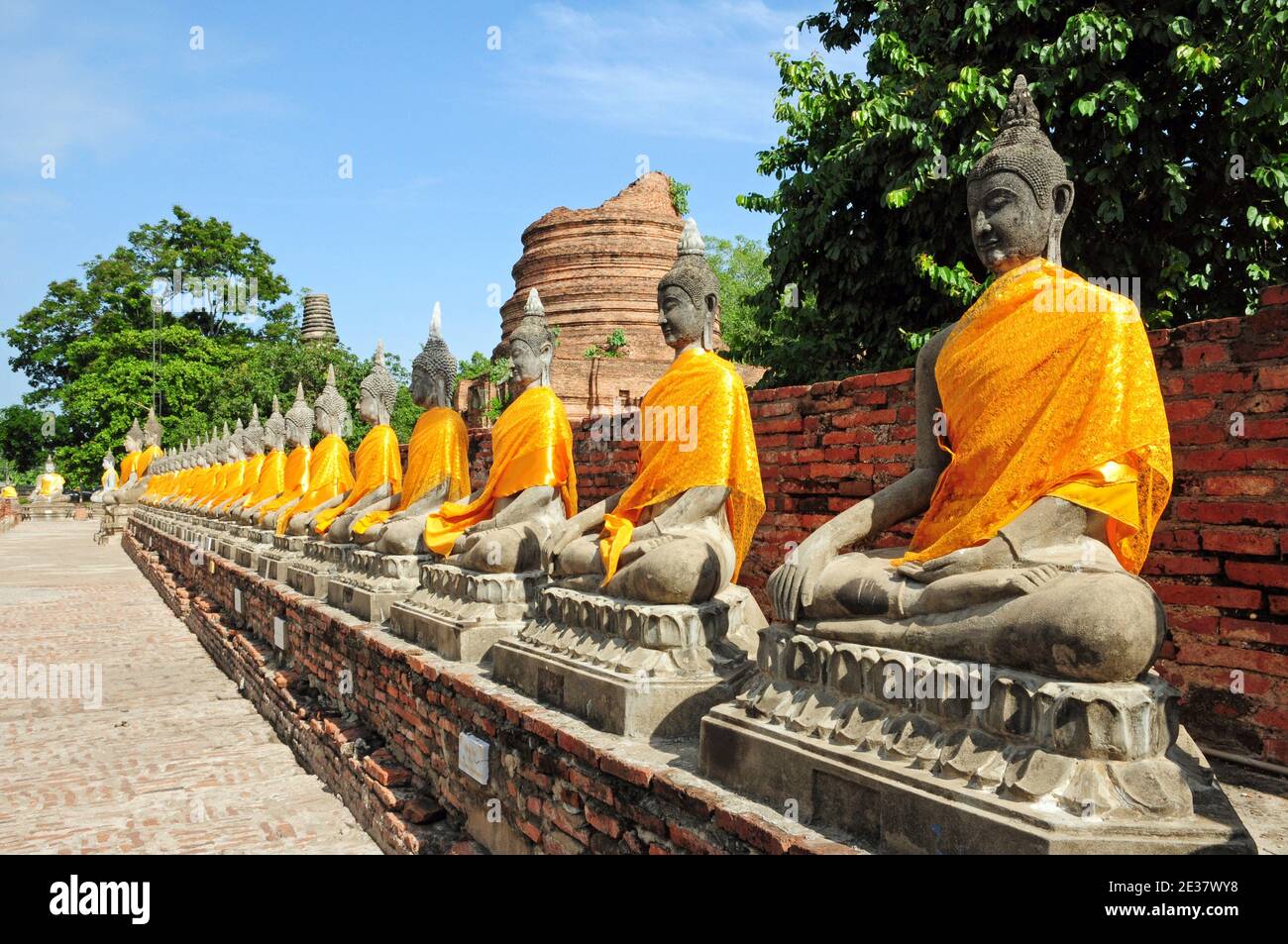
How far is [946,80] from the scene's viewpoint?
8.02 metres

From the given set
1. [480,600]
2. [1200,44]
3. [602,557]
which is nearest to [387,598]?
[480,600]

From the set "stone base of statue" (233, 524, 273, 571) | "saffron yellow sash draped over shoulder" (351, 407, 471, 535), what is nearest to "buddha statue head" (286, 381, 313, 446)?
"stone base of statue" (233, 524, 273, 571)

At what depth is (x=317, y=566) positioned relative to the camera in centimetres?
905

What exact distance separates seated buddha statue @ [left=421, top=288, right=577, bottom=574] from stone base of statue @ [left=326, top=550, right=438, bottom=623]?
31.1 inches

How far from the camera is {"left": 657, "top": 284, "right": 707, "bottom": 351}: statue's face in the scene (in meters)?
4.75

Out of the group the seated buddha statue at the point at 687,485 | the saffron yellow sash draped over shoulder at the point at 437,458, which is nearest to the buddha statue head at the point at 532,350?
the saffron yellow sash draped over shoulder at the point at 437,458

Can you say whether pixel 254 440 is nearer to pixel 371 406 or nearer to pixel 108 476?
pixel 371 406

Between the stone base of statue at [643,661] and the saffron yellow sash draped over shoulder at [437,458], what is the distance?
10.7 ft

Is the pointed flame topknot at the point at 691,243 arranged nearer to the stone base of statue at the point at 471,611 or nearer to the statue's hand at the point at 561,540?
the statue's hand at the point at 561,540

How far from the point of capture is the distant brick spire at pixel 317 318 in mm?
43750

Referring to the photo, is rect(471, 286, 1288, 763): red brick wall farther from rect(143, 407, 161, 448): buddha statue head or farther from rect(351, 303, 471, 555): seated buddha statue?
rect(143, 407, 161, 448): buddha statue head

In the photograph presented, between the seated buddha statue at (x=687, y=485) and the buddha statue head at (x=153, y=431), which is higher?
the buddha statue head at (x=153, y=431)

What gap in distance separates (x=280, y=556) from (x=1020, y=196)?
30.5 ft
